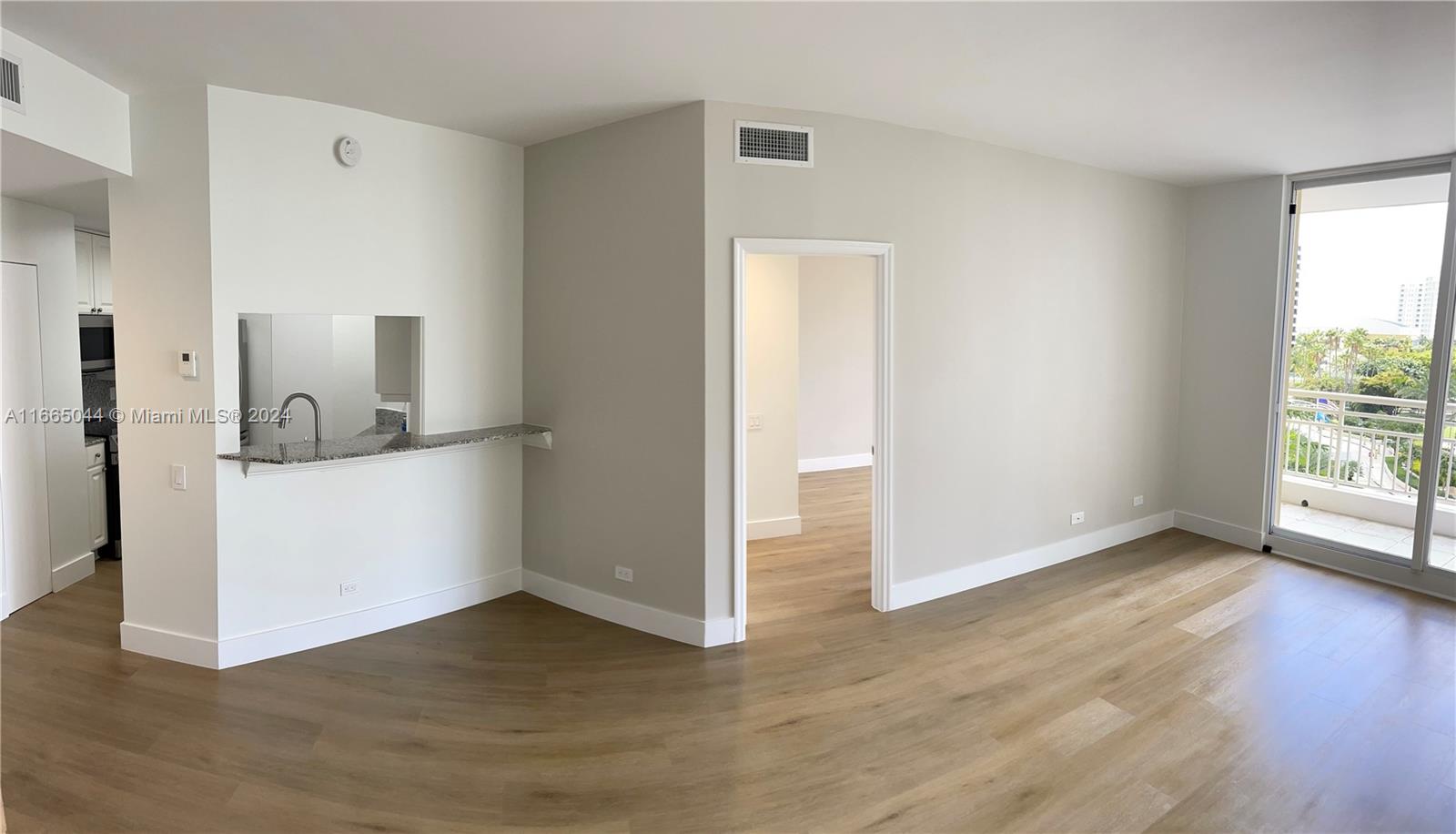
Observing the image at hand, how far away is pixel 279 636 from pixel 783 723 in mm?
2591

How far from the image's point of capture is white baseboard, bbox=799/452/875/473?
8828 mm

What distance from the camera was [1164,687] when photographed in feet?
11.6

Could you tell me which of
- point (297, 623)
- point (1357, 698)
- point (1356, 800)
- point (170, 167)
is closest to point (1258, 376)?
point (1357, 698)

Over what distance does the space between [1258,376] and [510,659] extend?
18.7 feet

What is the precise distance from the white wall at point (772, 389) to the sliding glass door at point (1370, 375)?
3.66 meters

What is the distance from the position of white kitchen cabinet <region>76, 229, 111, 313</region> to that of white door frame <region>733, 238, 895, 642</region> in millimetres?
4519

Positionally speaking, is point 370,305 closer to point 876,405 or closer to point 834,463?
A: point 876,405

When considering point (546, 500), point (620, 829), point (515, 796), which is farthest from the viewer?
point (546, 500)

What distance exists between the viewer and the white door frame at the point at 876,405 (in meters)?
3.96

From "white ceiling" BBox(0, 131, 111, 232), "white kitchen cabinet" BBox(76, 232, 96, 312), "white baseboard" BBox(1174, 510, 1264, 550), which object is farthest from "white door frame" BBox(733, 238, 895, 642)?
"white kitchen cabinet" BBox(76, 232, 96, 312)

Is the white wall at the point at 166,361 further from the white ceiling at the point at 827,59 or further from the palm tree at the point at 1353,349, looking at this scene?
the palm tree at the point at 1353,349

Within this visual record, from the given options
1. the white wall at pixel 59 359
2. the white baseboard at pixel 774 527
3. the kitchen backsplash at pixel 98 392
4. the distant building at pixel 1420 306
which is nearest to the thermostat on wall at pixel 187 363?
the white wall at pixel 59 359

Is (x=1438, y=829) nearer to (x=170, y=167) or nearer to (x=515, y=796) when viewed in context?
(x=515, y=796)

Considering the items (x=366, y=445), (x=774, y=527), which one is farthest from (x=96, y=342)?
(x=774, y=527)
